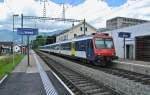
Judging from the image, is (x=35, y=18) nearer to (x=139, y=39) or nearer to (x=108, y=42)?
(x=139, y=39)

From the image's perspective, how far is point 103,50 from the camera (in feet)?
109

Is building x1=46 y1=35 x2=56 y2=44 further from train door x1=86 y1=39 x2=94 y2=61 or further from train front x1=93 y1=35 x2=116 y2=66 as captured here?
train front x1=93 y1=35 x2=116 y2=66

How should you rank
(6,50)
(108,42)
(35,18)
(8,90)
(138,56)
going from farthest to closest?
(6,50) → (35,18) → (138,56) → (108,42) → (8,90)

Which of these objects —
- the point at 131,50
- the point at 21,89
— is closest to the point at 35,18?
the point at 131,50

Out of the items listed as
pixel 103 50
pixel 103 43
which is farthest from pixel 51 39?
pixel 103 50

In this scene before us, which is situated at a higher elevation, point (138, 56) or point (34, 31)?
point (34, 31)

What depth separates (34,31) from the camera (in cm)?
3634

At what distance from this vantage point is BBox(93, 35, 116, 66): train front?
107 ft

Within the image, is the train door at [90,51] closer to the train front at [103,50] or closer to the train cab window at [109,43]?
the train front at [103,50]

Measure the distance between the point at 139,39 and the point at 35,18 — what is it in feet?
50.8

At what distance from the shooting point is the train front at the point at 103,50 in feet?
107

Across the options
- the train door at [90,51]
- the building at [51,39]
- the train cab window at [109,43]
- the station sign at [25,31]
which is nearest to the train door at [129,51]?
the train cab window at [109,43]

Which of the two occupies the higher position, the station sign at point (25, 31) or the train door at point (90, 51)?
the station sign at point (25, 31)

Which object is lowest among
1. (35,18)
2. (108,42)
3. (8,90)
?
(8,90)
